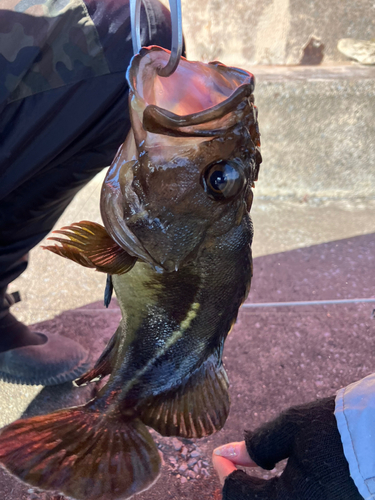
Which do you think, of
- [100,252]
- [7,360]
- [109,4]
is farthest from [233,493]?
[109,4]

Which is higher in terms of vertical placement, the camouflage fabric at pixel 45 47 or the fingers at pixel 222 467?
the camouflage fabric at pixel 45 47

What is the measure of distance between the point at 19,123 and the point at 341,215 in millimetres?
2936

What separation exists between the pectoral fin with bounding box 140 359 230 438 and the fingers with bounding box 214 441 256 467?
582mm

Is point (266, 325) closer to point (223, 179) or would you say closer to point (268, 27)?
point (223, 179)

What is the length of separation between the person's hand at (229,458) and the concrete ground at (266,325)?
117mm

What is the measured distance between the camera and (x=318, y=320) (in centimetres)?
251

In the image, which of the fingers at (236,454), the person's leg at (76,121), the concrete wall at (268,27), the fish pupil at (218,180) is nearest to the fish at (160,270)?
the fish pupil at (218,180)

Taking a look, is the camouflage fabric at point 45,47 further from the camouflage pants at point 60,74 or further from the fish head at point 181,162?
the fish head at point 181,162

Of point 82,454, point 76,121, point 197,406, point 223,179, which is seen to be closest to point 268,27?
point 76,121

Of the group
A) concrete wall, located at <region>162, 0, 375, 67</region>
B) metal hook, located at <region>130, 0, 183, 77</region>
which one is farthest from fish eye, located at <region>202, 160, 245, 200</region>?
concrete wall, located at <region>162, 0, 375, 67</region>

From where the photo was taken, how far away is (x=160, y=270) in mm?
1015

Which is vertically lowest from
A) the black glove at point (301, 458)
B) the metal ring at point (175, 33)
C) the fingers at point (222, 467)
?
the fingers at point (222, 467)

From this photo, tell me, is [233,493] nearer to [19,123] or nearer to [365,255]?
[19,123]

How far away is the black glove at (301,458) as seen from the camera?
4.09ft
